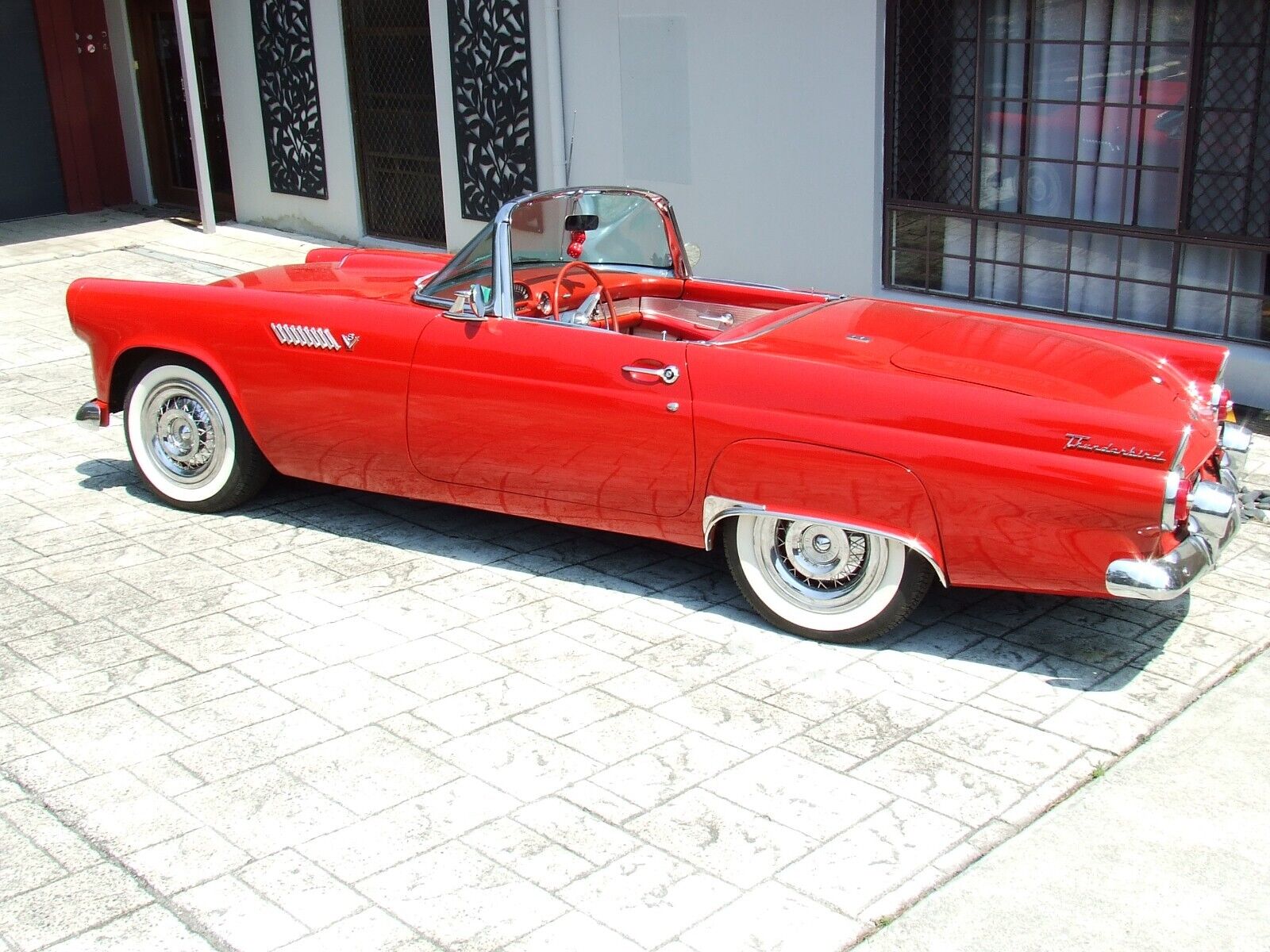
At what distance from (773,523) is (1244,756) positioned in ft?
5.44

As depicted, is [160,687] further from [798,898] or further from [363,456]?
[798,898]

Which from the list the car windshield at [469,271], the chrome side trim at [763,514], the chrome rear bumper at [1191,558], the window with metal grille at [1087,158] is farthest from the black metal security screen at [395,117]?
the chrome rear bumper at [1191,558]

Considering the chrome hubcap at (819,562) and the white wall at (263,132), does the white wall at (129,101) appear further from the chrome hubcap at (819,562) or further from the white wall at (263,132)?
the chrome hubcap at (819,562)

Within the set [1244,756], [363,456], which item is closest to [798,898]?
[1244,756]

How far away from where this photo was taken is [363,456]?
5699 mm

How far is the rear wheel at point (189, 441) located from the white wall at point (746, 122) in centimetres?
462

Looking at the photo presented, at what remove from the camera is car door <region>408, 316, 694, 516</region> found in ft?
16.4

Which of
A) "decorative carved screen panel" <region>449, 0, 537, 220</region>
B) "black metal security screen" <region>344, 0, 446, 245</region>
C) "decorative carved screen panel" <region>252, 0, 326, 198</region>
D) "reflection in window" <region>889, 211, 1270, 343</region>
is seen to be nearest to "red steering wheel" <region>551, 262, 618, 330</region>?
"reflection in window" <region>889, 211, 1270, 343</region>

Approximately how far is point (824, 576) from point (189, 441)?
2.96 metres

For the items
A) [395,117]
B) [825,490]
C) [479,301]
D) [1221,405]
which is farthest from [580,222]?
[395,117]

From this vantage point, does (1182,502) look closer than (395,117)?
Yes

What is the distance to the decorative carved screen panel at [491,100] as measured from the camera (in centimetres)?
1115

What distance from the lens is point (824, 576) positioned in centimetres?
490

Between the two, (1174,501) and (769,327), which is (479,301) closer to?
(769,327)
